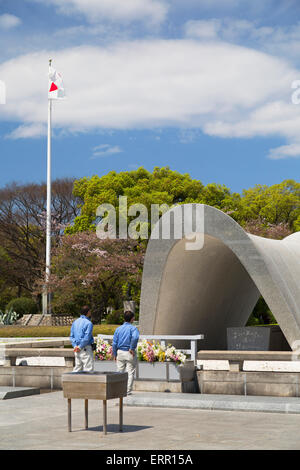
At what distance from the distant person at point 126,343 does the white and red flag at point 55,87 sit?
103ft

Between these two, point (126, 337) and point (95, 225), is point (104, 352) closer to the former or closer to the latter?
point (126, 337)

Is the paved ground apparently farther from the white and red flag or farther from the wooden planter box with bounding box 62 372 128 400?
the white and red flag

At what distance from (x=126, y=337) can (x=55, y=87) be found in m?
31.8

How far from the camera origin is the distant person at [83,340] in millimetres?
12156

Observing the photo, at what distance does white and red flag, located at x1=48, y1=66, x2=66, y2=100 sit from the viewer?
4094cm

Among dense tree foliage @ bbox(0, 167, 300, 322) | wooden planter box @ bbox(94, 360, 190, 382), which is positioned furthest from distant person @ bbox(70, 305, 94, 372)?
dense tree foliage @ bbox(0, 167, 300, 322)

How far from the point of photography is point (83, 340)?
40.2 feet

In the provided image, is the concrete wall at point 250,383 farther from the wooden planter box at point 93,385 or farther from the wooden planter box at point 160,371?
the wooden planter box at point 93,385

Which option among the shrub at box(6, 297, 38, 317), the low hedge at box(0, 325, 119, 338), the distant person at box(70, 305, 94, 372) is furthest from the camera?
the shrub at box(6, 297, 38, 317)

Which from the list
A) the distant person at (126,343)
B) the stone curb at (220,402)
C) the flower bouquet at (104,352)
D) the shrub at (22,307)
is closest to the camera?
the stone curb at (220,402)

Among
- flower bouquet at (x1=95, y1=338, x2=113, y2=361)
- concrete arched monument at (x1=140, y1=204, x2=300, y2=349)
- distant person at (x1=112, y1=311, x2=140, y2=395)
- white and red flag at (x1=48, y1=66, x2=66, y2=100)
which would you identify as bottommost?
flower bouquet at (x1=95, y1=338, x2=113, y2=361)

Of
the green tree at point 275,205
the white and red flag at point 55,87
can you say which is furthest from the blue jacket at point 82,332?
the green tree at point 275,205

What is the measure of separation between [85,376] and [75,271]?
97.4ft

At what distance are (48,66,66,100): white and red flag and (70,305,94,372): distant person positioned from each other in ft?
101
